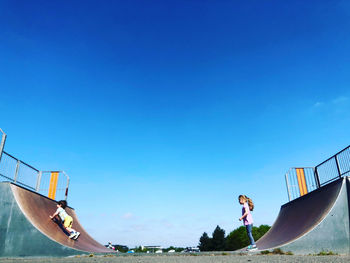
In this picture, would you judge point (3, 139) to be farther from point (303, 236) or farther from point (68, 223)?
point (303, 236)

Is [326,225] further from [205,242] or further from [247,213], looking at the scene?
[205,242]

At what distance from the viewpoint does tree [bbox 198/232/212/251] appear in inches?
2587

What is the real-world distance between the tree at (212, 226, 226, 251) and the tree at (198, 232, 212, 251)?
1706 mm

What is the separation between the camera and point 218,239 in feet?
211

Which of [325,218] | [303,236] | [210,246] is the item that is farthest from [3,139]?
[210,246]

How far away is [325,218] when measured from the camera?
24.7ft

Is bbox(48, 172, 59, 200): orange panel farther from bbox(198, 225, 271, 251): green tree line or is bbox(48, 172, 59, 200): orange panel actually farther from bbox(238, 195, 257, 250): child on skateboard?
bbox(198, 225, 271, 251): green tree line

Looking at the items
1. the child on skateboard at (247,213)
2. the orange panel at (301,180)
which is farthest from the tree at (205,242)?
the child on skateboard at (247,213)

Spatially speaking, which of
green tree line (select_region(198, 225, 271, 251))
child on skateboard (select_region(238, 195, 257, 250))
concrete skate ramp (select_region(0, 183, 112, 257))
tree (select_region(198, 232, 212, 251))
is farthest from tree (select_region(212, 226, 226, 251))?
concrete skate ramp (select_region(0, 183, 112, 257))

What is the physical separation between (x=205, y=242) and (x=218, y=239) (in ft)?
18.6

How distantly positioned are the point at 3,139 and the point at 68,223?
4.17 m

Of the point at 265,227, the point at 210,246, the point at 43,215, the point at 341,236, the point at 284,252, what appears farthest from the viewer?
the point at 265,227

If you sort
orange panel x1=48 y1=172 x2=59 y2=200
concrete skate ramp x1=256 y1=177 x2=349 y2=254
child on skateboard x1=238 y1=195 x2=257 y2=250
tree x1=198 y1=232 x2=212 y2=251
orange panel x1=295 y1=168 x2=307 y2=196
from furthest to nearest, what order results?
tree x1=198 y1=232 x2=212 y2=251
orange panel x1=48 y1=172 x2=59 y2=200
orange panel x1=295 y1=168 x2=307 y2=196
child on skateboard x1=238 y1=195 x2=257 y2=250
concrete skate ramp x1=256 y1=177 x2=349 y2=254

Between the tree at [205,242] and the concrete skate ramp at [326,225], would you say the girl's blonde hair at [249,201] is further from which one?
the tree at [205,242]
